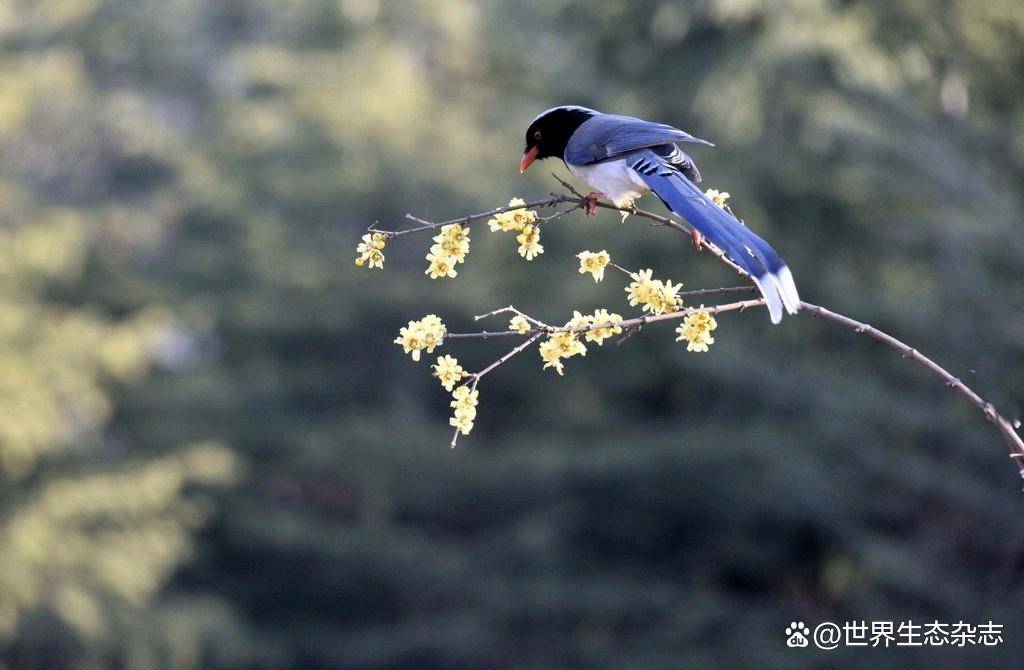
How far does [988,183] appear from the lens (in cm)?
1047

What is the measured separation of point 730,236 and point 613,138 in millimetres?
981

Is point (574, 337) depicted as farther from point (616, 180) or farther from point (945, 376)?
point (616, 180)

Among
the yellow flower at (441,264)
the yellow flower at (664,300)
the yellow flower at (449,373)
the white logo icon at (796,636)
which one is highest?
the white logo icon at (796,636)

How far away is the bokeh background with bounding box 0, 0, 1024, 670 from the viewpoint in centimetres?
Answer: 1123

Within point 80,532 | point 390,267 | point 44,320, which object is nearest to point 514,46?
point 390,267

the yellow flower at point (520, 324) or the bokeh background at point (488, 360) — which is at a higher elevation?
the bokeh background at point (488, 360)

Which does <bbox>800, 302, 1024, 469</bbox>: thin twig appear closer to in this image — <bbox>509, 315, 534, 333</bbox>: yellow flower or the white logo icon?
<bbox>509, 315, 534, 333</bbox>: yellow flower

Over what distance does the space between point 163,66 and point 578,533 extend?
332 inches

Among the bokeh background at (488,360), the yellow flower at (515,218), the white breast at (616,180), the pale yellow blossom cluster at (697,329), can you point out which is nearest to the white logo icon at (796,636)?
the white breast at (616,180)

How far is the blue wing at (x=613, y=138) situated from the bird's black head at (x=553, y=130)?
0.55ft

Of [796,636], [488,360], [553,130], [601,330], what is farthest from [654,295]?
[488,360]

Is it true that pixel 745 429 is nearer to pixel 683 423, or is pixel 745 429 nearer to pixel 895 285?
pixel 683 423

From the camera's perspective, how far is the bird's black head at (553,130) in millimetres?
4438

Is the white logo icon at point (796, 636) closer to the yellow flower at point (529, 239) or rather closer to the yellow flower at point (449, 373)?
the yellow flower at point (529, 239)
